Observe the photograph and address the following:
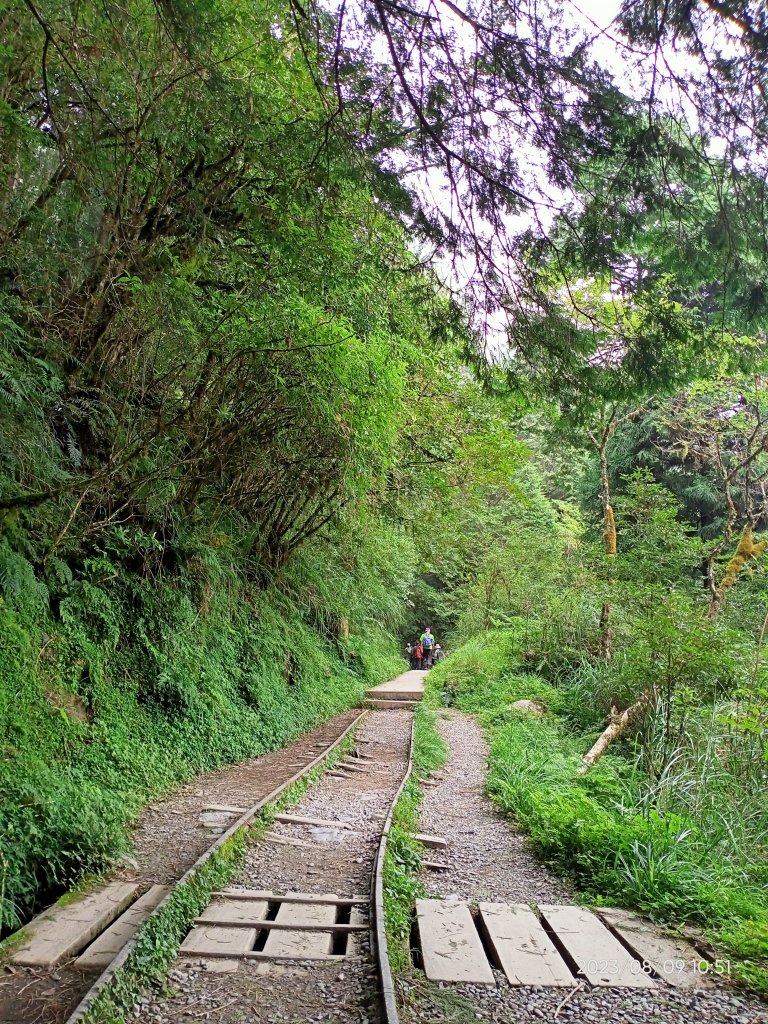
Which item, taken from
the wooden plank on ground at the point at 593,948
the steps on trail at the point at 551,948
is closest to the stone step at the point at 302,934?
the steps on trail at the point at 551,948

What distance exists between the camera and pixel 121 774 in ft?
20.2

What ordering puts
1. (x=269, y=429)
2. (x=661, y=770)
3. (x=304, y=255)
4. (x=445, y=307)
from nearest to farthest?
(x=445, y=307), (x=304, y=255), (x=661, y=770), (x=269, y=429)

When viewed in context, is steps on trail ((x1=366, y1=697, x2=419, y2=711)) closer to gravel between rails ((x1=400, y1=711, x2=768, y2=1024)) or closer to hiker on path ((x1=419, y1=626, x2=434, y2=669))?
gravel between rails ((x1=400, y1=711, x2=768, y2=1024))

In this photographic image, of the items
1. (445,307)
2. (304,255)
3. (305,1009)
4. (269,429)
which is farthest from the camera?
(269,429)

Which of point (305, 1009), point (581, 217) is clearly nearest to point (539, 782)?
point (305, 1009)

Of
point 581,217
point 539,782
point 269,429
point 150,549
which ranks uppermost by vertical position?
point 581,217

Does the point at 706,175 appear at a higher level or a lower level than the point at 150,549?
higher

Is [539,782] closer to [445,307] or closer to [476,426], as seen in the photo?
[445,307]

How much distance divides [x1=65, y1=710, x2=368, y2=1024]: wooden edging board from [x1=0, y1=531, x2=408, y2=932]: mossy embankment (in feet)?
2.50

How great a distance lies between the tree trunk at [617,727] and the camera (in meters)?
8.80

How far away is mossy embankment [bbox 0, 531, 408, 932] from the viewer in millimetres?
4418

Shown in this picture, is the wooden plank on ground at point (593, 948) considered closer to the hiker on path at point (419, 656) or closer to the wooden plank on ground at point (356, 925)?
the wooden plank on ground at point (356, 925)

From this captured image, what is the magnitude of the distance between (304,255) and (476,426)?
704cm

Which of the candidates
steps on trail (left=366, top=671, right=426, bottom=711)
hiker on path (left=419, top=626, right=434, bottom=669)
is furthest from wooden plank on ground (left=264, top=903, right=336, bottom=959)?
hiker on path (left=419, top=626, right=434, bottom=669)
